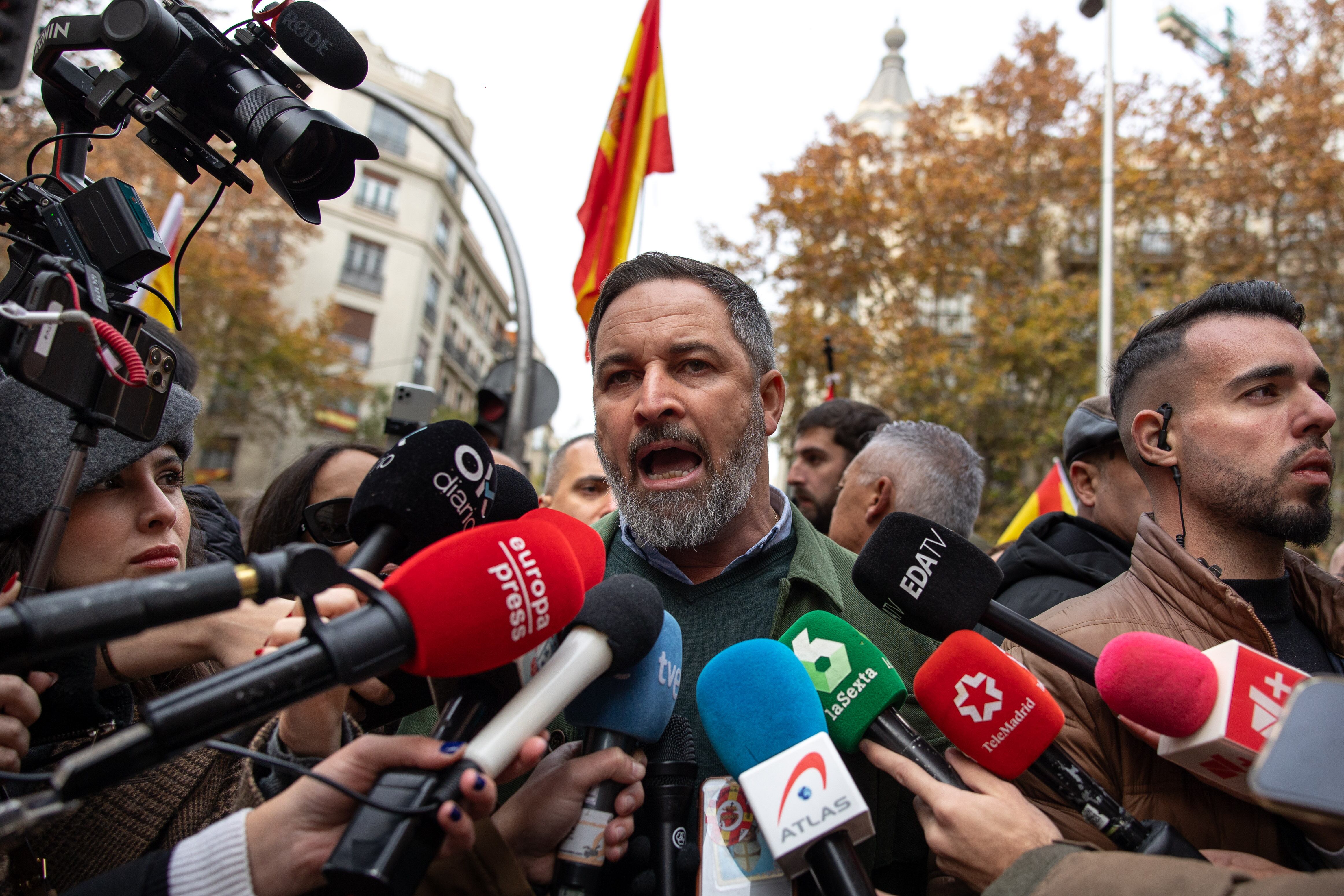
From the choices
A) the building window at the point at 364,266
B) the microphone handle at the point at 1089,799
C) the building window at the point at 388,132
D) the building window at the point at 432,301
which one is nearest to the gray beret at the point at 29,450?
the microphone handle at the point at 1089,799

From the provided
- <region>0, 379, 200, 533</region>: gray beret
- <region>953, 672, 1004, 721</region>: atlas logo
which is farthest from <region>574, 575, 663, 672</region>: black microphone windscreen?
<region>0, 379, 200, 533</region>: gray beret

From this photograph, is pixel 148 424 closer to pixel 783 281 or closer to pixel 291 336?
pixel 783 281

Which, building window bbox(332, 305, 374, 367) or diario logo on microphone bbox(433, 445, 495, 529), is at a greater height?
diario logo on microphone bbox(433, 445, 495, 529)

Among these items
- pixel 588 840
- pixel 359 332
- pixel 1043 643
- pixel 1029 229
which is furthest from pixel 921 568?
pixel 359 332

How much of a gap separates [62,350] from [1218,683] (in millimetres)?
2054

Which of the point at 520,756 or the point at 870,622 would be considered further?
the point at 870,622

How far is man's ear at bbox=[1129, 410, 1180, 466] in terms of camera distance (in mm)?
2182

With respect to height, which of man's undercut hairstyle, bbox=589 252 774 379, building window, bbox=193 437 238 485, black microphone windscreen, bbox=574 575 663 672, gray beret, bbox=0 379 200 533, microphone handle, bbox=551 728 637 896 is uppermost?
man's undercut hairstyle, bbox=589 252 774 379

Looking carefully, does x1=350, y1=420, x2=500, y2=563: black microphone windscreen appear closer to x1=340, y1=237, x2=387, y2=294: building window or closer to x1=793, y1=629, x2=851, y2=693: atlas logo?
x1=793, y1=629, x2=851, y2=693: atlas logo

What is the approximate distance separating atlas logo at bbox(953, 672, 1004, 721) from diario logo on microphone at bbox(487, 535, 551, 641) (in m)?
0.81

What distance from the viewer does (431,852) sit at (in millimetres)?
1148

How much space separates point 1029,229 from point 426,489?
17.5 metres

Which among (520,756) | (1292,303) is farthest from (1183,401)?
(520,756)

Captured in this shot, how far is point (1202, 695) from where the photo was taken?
1.50m
